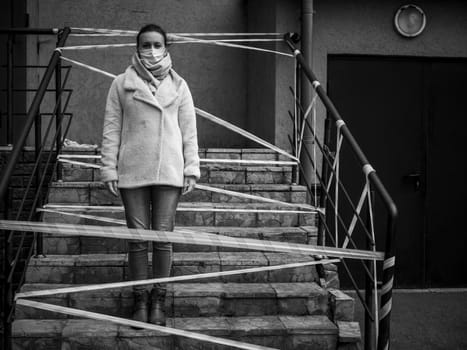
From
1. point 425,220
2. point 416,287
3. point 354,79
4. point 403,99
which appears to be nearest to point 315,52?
point 354,79

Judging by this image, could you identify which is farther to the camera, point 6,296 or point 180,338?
point 180,338

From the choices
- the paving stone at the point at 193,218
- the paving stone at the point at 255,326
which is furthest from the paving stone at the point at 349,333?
the paving stone at the point at 193,218

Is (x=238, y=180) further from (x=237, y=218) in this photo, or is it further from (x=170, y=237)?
(x=170, y=237)

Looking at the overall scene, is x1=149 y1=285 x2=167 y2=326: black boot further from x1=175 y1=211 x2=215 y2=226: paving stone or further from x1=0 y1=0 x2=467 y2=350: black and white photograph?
x1=175 y1=211 x2=215 y2=226: paving stone

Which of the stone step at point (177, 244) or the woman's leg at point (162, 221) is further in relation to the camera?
the stone step at point (177, 244)

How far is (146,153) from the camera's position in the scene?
145 inches

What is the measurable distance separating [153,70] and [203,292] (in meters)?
1.42

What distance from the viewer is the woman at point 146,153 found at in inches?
145

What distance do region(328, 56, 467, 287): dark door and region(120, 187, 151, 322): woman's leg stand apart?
3074 millimetres

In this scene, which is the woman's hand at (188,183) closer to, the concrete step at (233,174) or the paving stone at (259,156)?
the concrete step at (233,174)

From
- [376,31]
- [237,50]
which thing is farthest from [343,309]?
[237,50]

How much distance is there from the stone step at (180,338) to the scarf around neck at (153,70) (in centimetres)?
146

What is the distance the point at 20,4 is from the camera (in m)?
7.17

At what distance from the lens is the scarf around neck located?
373cm
